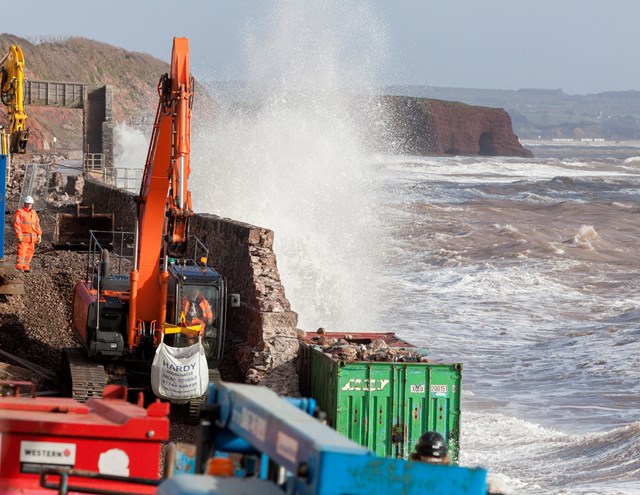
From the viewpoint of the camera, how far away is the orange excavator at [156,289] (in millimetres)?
15188

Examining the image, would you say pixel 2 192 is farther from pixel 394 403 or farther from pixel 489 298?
pixel 489 298

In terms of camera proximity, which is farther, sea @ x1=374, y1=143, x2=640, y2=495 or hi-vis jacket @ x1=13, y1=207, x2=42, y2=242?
hi-vis jacket @ x1=13, y1=207, x2=42, y2=242

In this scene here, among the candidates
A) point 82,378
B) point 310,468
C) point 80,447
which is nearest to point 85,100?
point 82,378

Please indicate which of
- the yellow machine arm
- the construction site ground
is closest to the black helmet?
the construction site ground

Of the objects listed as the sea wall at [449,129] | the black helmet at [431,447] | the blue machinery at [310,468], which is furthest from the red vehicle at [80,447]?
the sea wall at [449,129]

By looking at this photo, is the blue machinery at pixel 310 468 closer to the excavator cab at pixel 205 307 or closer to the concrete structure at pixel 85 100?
the excavator cab at pixel 205 307

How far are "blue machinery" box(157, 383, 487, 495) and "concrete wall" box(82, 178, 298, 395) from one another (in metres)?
11.1

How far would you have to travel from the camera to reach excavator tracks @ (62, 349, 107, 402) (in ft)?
48.4

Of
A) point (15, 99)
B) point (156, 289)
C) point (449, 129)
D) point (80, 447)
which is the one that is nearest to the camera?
point (80, 447)

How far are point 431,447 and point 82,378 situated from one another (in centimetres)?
903

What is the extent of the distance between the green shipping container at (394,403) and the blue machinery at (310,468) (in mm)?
9064

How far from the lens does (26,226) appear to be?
21.5 m

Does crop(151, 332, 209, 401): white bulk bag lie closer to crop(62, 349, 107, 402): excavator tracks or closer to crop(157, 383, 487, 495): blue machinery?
crop(62, 349, 107, 402): excavator tracks

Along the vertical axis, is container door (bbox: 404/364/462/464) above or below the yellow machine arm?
below
